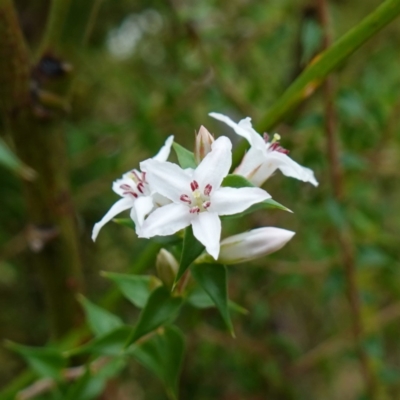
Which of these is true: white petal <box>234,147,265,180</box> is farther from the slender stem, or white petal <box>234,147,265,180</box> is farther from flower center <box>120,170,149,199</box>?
the slender stem

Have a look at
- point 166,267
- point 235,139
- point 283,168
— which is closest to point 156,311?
point 166,267

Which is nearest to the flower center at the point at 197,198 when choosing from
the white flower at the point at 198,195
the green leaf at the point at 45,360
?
the white flower at the point at 198,195

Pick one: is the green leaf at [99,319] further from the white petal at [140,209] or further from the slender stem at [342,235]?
the slender stem at [342,235]

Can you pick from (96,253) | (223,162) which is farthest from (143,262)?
(96,253)

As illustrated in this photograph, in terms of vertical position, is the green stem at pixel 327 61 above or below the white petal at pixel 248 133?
above

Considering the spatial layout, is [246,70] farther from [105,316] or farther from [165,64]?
[105,316]

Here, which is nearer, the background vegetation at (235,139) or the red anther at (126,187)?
the red anther at (126,187)

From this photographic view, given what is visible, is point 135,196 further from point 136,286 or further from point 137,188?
Answer: point 136,286
